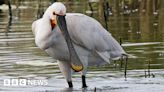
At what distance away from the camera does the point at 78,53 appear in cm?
1026

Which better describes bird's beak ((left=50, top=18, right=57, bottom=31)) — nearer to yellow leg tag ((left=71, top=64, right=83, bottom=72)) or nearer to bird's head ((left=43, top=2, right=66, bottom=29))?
bird's head ((left=43, top=2, right=66, bottom=29))

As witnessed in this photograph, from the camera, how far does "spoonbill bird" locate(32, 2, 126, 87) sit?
9.66 metres

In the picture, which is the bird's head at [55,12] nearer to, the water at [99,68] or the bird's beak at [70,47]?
the bird's beak at [70,47]

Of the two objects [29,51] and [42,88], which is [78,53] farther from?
[29,51]

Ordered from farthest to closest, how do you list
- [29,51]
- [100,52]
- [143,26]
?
[143,26]
[29,51]
[100,52]

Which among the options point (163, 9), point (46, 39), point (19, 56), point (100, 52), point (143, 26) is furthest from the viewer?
point (163, 9)

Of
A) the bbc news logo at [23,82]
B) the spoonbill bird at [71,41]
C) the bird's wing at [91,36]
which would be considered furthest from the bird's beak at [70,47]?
the bbc news logo at [23,82]

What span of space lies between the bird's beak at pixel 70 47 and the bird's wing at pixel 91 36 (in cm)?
36

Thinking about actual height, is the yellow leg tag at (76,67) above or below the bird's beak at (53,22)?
below

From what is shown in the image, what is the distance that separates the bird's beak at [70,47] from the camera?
377 inches

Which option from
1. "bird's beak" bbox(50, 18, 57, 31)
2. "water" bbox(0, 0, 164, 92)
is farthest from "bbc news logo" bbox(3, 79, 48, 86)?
"bird's beak" bbox(50, 18, 57, 31)

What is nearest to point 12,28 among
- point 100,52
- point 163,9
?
point 163,9

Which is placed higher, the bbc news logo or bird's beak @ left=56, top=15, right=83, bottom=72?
bird's beak @ left=56, top=15, right=83, bottom=72

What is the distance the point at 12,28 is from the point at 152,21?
15.6 feet
